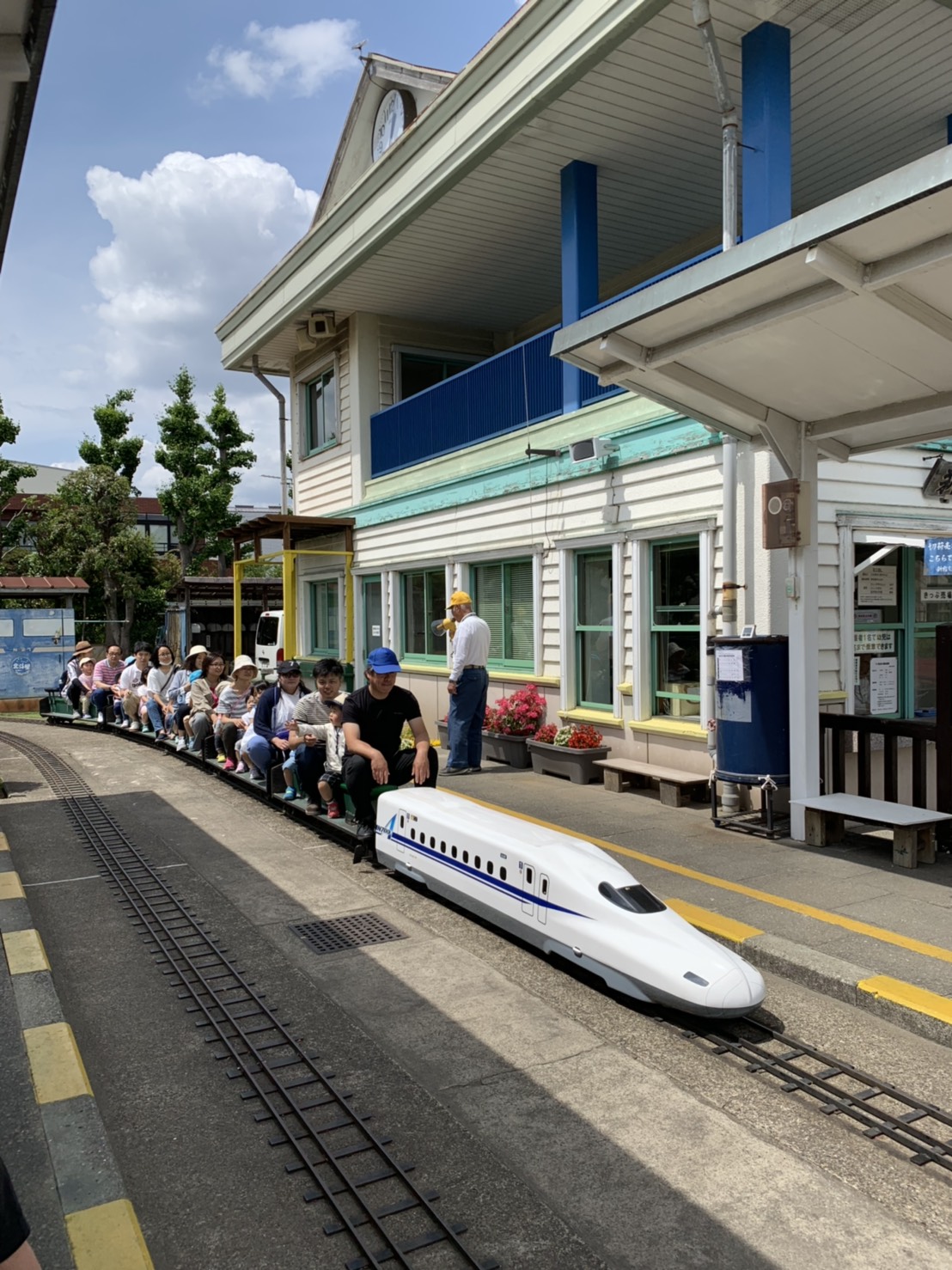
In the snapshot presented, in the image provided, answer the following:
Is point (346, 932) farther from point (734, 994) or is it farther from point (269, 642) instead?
point (269, 642)

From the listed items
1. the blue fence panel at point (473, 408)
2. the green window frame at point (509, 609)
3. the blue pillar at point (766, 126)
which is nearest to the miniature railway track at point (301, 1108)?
the green window frame at point (509, 609)

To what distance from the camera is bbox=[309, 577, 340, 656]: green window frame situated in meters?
19.4

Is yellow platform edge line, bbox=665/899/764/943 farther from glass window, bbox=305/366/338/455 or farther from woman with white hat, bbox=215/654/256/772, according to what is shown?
glass window, bbox=305/366/338/455

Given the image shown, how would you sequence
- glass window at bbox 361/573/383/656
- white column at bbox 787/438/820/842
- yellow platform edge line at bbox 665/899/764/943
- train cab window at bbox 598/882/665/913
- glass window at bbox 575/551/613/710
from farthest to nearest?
glass window at bbox 361/573/383/656, glass window at bbox 575/551/613/710, white column at bbox 787/438/820/842, yellow platform edge line at bbox 665/899/764/943, train cab window at bbox 598/882/665/913

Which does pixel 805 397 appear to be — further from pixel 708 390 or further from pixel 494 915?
pixel 494 915

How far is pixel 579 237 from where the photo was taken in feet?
37.0

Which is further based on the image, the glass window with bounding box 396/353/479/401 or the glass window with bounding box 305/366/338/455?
the glass window with bounding box 305/366/338/455

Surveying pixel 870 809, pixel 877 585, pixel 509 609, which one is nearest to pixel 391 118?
pixel 509 609

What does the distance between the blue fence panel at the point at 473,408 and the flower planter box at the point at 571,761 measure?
4096 mm

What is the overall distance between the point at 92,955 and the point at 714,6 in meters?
8.61

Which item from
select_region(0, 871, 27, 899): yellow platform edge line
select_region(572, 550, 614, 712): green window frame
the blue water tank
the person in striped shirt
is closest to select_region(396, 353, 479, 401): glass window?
the person in striped shirt

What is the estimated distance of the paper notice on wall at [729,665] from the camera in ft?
26.7

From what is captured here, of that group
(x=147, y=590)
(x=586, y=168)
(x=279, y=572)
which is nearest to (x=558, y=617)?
(x=586, y=168)

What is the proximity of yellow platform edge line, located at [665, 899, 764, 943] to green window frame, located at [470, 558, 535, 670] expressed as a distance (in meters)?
6.66
